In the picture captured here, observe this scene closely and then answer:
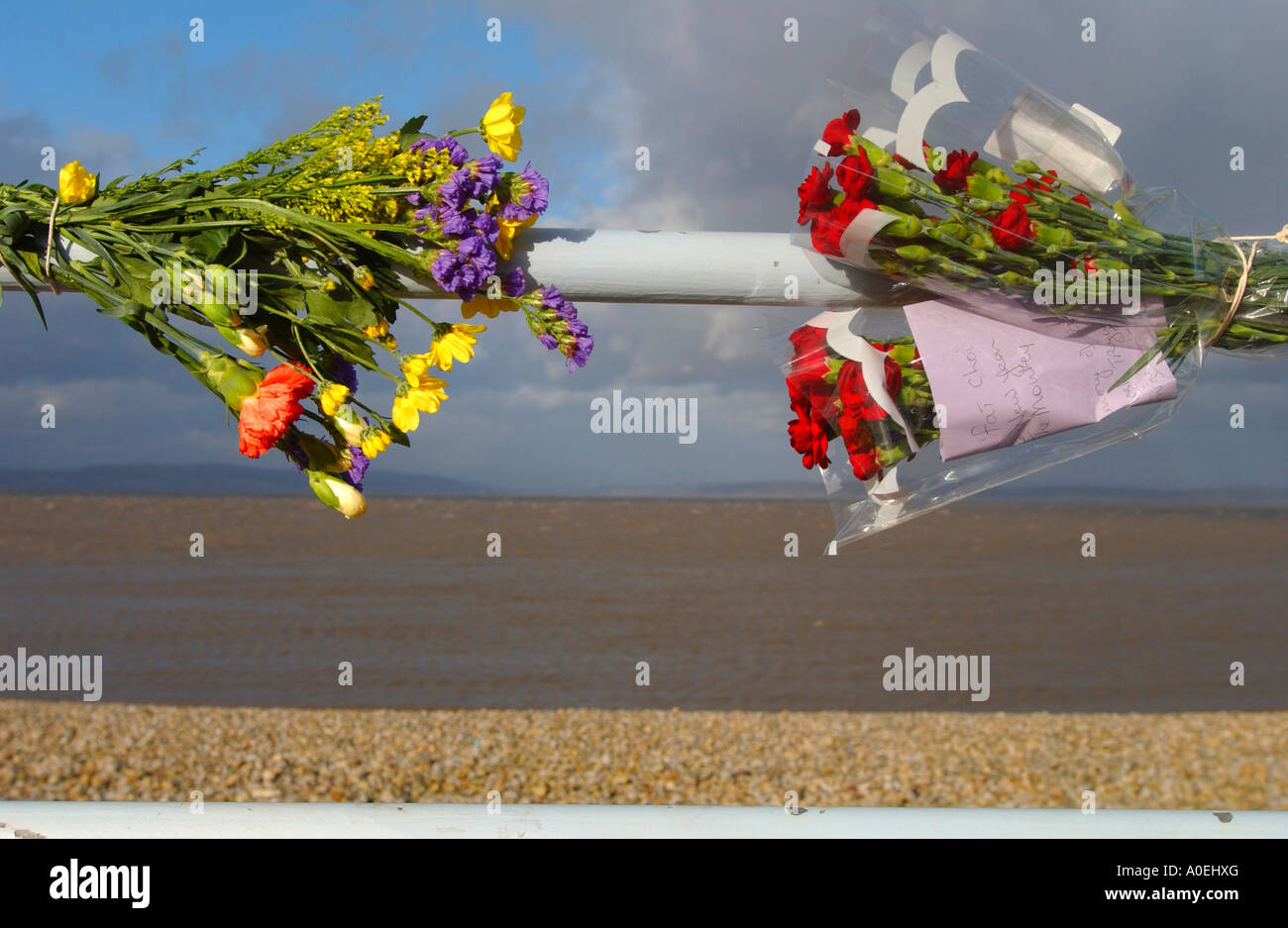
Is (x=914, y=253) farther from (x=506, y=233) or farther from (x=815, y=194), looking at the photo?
(x=506, y=233)

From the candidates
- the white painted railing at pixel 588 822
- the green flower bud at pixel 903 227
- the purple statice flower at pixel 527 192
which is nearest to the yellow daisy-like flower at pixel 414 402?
the purple statice flower at pixel 527 192

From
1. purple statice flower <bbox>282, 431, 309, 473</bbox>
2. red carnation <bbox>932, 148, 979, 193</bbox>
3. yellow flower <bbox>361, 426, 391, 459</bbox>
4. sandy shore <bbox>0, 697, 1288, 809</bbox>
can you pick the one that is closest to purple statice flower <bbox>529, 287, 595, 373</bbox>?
yellow flower <bbox>361, 426, 391, 459</bbox>

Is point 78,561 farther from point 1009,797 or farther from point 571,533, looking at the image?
point 1009,797

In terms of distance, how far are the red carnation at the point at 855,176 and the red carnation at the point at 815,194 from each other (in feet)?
0.09

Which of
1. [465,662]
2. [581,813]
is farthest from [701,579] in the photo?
[581,813]

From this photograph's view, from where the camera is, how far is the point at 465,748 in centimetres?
490

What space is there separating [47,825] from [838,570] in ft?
36.2

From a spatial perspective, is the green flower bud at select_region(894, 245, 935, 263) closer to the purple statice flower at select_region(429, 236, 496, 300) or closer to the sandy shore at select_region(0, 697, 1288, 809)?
the purple statice flower at select_region(429, 236, 496, 300)

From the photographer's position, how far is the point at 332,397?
4.15 ft

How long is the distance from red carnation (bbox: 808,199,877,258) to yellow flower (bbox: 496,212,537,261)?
424 millimetres

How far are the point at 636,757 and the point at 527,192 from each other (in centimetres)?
400

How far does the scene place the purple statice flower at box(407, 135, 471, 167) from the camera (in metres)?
1.33

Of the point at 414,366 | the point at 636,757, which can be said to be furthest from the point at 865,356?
the point at 636,757

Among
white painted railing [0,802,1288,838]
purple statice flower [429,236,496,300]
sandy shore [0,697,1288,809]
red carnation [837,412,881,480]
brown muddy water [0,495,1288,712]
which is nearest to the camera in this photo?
purple statice flower [429,236,496,300]
